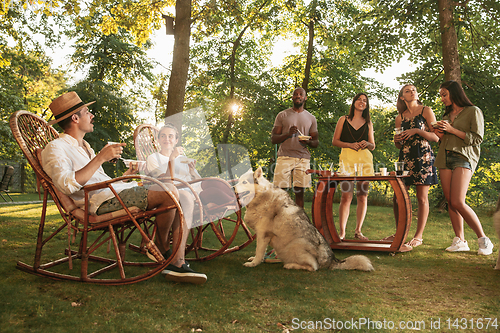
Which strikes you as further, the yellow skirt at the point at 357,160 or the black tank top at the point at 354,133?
the black tank top at the point at 354,133

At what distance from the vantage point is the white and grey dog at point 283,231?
118 inches

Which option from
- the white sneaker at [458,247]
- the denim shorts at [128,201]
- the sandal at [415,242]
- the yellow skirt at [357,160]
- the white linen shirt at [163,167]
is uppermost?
the yellow skirt at [357,160]

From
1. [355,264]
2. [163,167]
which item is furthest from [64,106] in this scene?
[355,264]

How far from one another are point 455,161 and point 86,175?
Result: 368 cm

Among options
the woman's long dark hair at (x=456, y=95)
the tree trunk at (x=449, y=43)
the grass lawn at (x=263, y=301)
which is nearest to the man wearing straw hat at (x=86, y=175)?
the grass lawn at (x=263, y=301)

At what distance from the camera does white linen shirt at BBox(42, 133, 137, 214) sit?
220cm

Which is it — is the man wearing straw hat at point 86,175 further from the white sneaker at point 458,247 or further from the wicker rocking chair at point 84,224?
the white sneaker at point 458,247

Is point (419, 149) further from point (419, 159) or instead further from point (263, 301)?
point (263, 301)

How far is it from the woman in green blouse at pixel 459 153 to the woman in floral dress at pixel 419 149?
0.22 metres

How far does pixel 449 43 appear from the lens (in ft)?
20.9

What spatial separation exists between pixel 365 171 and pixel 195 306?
8.94 ft

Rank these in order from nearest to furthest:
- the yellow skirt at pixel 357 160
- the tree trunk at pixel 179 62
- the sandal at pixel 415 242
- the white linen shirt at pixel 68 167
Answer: the white linen shirt at pixel 68 167 < the yellow skirt at pixel 357 160 < the sandal at pixel 415 242 < the tree trunk at pixel 179 62

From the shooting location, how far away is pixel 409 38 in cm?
884

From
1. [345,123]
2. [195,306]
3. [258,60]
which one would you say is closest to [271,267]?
[195,306]
